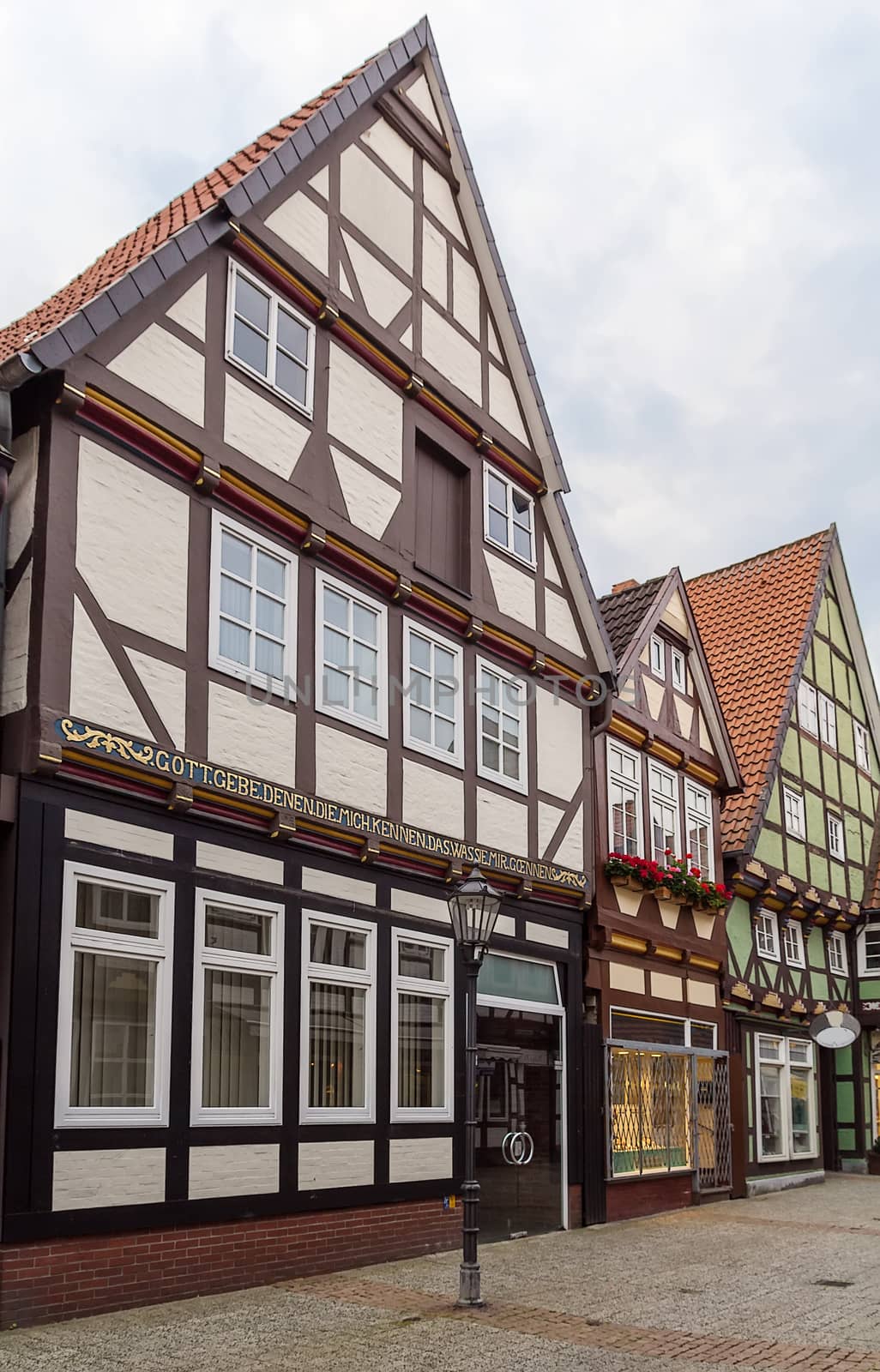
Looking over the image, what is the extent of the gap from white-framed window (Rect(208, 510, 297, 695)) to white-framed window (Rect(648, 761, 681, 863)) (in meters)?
8.42

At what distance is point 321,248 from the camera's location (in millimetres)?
14148

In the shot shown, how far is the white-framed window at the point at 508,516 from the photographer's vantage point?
16625 millimetres

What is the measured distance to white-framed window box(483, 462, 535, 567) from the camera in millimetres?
16625

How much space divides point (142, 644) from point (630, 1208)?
34.8ft

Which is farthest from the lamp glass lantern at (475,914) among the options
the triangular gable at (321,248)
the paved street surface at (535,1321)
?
the triangular gable at (321,248)

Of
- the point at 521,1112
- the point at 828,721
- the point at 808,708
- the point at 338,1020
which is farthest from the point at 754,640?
the point at 338,1020

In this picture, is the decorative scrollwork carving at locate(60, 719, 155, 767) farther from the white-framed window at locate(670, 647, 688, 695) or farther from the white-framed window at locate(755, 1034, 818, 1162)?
the white-framed window at locate(755, 1034, 818, 1162)

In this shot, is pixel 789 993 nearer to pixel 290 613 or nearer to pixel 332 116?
pixel 290 613

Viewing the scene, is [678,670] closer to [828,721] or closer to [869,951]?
[828,721]

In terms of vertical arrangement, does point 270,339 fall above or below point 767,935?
above

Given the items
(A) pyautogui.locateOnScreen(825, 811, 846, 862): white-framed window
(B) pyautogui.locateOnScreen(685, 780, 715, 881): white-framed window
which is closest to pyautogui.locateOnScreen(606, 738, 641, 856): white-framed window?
(B) pyautogui.locateOnScreen(685, 780, 715, 881): white-framed window

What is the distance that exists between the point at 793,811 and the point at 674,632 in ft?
21.5

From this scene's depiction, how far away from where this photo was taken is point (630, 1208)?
17922 mm

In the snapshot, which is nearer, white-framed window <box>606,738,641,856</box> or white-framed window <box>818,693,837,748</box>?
white-framed window <box>606,738,641,856</box>
